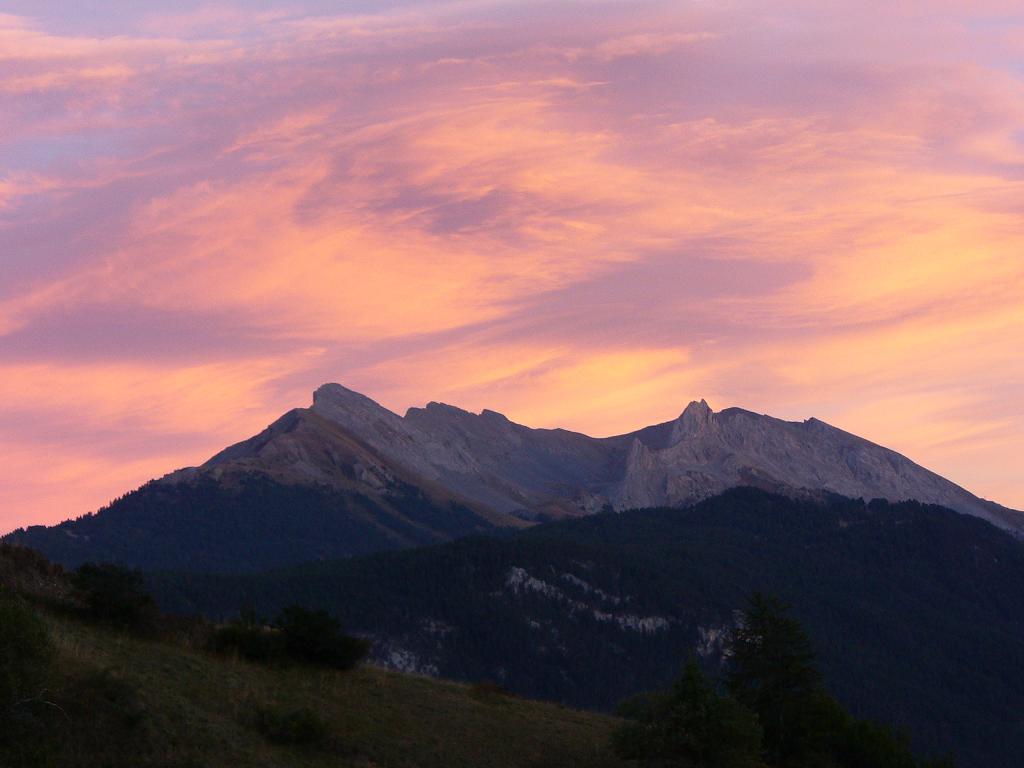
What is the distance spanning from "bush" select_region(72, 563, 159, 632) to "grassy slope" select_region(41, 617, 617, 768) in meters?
1.47

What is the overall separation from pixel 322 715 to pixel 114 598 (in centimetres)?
1136

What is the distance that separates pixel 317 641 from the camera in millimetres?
66312

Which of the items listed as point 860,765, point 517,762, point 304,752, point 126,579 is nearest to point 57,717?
point 304,752

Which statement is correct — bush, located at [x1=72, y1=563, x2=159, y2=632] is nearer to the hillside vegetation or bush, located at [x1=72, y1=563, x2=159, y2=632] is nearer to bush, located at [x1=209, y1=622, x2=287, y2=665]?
the hillside vegetation

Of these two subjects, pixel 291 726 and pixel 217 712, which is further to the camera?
pixel 291 726

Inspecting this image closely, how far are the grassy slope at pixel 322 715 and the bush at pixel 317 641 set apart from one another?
41.9 inches

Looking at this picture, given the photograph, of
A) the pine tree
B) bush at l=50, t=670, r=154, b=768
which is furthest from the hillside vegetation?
the pine tree

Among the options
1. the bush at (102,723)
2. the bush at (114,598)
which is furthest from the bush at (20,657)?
the bush at (114,598)

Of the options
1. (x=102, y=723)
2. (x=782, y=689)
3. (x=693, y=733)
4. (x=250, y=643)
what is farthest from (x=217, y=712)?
(x=782, y=689)

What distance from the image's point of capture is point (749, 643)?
8238 cm

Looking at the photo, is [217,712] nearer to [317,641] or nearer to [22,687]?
[22,687]

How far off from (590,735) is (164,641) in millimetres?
22148

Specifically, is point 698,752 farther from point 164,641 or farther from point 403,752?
point 164,641

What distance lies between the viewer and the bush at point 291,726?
54.8 metres
